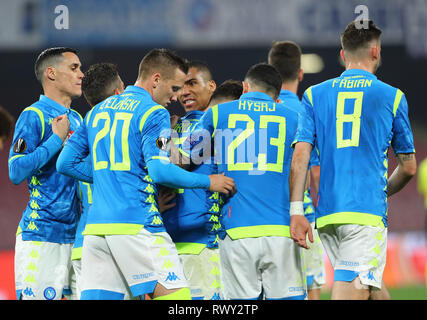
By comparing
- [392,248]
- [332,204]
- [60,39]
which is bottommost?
[392,248]

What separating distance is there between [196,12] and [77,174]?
9276 mm

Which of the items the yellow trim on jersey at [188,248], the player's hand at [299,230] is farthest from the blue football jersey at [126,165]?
the player's hand at [299,230]

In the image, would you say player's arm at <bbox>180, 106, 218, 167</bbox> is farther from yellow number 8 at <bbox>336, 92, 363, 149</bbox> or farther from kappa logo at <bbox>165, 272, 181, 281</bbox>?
kappa logo at <bbox>165, 272, 181, 281</bbox>

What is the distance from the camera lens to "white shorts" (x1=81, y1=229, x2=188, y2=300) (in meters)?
4.41

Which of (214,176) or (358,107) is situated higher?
(358,107)

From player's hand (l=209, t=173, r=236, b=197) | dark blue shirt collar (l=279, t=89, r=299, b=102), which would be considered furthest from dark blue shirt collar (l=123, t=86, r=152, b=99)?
dark blue shirt collar (l=279, t=89, r=299, b=102)

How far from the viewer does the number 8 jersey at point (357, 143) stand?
4.54 meters

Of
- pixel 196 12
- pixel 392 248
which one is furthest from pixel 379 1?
pixel 392 248

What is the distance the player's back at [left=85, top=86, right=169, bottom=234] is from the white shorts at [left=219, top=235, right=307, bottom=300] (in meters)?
0.68

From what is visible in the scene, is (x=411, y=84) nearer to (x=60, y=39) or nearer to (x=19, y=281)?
(x=60, y=39)

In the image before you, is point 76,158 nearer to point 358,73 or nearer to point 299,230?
Answer: point 299,230

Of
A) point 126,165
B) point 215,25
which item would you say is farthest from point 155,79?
point 215,25

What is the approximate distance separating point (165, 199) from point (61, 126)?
975 millimetres

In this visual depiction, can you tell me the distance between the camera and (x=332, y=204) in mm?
4605
